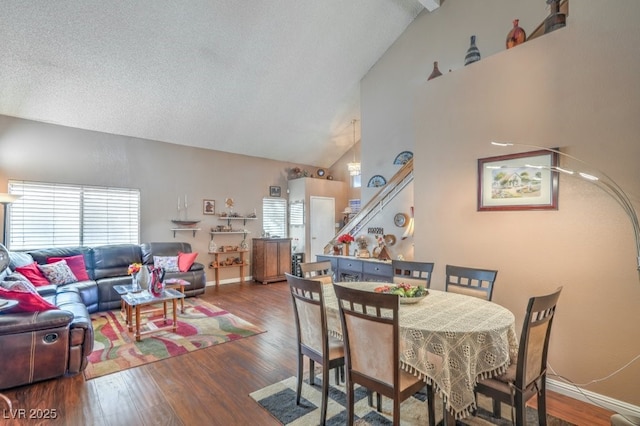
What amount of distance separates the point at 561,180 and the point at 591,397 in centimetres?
173

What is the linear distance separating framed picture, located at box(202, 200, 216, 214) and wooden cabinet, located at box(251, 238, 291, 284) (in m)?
1.17

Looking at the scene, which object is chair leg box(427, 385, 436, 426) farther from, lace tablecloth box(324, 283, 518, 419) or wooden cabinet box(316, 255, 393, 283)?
wooden cabinet box(316, 255, 393, 283)

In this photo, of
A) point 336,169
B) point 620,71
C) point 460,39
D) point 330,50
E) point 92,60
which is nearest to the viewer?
point 620,71

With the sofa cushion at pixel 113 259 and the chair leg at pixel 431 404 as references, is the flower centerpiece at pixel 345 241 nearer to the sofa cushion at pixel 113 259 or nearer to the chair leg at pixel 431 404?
the chair leg at pixel 431 404

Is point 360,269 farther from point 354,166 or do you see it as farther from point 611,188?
point 611,188

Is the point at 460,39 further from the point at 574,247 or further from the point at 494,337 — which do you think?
the point at 494,337

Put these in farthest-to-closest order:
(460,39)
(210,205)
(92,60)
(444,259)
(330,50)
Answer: (210,205) → (330,50) → (460,39) → (92,60) → (444,259)

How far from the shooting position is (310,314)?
2.31 meters

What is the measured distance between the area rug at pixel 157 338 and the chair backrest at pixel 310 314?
5.72ft

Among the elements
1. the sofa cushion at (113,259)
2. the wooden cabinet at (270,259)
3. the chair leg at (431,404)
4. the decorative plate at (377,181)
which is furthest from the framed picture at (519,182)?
the sofa cushion at (113,259)

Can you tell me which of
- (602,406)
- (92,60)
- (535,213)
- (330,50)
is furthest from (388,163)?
(92,60)

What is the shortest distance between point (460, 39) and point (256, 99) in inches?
142

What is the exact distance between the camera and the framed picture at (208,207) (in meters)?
6.84

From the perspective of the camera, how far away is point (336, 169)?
8906 millimetres
